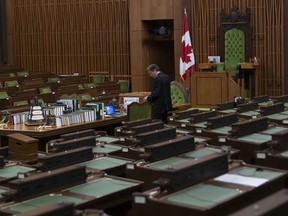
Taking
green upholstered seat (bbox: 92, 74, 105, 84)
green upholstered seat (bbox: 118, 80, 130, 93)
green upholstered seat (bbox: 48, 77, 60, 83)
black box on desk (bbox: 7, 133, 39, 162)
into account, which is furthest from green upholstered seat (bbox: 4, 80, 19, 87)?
black box on desk (bbox: 7, 133, 39, 162)

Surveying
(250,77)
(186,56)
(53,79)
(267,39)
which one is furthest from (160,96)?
(53,79)

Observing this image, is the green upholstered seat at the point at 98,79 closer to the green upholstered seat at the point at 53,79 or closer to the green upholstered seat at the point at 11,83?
the green upholstered seat at the point at 53,79

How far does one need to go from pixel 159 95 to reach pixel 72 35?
9510mm

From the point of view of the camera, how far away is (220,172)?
4.62 meters

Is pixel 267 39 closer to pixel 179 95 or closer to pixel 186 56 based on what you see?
pixel 186 56

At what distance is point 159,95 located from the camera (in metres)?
10.6

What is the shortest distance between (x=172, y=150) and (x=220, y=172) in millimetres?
954

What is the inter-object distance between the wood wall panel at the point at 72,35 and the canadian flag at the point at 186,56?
124 inches

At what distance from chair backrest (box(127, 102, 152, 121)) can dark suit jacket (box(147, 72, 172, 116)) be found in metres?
0.34

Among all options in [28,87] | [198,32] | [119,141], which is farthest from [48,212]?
[198,32]

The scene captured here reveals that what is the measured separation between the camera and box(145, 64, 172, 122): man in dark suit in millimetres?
10523

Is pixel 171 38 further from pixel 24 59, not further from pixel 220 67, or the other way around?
pixel 24 59

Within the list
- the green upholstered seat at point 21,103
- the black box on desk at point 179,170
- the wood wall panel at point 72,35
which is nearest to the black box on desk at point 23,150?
the black box on desk at point 179,170

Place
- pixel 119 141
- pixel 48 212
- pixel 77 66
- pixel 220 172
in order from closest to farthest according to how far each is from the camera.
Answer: pixel 48 212
pixel 220 172
pixel 119 141
pixel 77 66
